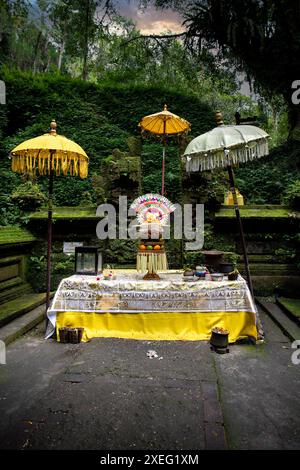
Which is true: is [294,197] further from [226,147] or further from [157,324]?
[157,324]

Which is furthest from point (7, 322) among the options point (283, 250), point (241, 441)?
point (283, 250)

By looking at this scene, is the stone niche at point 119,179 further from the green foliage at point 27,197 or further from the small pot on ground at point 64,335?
the small pot on ground at point 64,335

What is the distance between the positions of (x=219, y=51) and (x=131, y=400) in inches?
656

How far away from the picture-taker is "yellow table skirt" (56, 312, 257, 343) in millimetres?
4492

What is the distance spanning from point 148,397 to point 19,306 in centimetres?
358

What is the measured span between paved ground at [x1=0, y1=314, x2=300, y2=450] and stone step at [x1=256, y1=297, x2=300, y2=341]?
270mm

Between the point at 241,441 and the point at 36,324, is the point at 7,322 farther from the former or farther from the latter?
the point at 241,441

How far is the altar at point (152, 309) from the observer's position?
449cm

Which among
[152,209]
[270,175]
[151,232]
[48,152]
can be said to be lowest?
[151,232]

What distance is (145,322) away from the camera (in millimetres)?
4652

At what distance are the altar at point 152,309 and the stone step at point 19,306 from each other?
2.89 ft

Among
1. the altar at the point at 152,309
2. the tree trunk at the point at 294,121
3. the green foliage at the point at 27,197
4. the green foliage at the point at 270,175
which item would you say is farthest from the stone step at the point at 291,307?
the tree trunk at the point at 294,121

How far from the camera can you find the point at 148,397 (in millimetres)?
2986

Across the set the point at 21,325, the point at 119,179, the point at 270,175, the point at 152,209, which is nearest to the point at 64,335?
the point at 21,325
